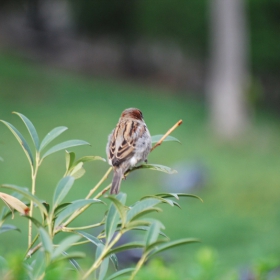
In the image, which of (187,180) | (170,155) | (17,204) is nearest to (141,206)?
(17,204)

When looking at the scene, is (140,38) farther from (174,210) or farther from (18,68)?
(174,210)

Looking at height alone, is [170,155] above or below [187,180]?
above

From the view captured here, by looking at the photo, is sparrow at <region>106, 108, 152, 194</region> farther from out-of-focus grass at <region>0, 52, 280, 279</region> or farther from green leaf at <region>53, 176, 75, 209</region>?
out-of-focus grass at <region>0, 52, 280, 279</region>

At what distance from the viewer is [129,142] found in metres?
3.60

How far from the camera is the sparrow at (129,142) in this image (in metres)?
3.44

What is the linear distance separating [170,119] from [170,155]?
91.9 inches

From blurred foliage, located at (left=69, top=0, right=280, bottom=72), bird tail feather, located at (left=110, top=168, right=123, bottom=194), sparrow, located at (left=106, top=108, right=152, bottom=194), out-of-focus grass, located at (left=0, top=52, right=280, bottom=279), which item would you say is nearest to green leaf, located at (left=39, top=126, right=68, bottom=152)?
bird tail feather, located at (left=110, top=168, right=123, bottom=194)

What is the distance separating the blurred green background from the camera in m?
9.26

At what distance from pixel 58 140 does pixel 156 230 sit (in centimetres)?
1113

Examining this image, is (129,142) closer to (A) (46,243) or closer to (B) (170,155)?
(A) (46,243)

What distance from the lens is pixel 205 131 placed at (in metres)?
14.7

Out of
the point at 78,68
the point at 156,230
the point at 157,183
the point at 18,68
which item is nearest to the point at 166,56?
the point at 78,68

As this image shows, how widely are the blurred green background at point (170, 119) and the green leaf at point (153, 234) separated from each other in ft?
16.9

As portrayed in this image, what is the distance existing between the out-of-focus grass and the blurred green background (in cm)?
2
